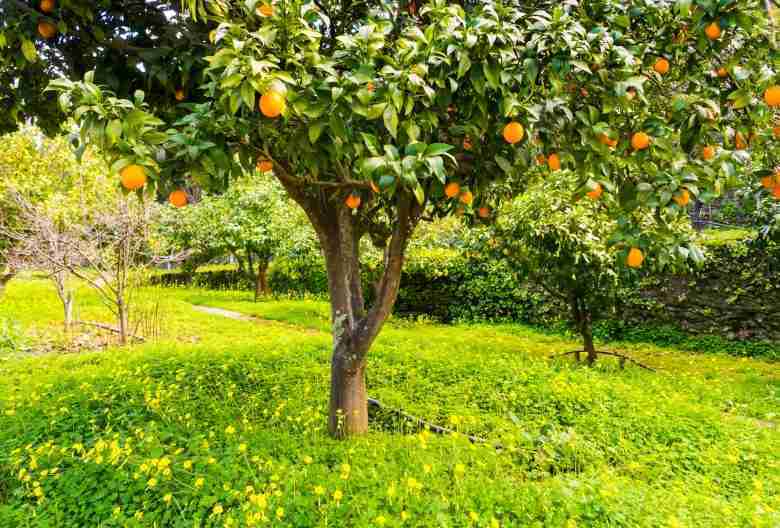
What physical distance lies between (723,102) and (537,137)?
0.89 m

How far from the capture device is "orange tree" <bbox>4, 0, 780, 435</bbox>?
1.71 m

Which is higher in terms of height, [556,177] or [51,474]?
[556,177]

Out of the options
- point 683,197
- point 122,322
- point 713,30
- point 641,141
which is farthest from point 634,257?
point 122,322

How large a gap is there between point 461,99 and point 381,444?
221 centimetres

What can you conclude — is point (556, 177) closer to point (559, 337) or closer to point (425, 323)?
point (559, 337)

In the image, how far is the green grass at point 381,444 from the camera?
2.42m

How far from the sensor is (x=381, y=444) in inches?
124

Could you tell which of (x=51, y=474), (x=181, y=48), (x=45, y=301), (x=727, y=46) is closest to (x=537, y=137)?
(x=727, y=46)

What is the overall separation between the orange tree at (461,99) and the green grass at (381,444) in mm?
1504

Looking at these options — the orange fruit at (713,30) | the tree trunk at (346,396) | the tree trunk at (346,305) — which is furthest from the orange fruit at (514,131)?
the tree trunk at (346,396)

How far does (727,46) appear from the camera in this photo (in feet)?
7.70

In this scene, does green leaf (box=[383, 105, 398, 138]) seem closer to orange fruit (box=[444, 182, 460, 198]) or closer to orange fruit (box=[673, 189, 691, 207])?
orange fruit (box=[444, 182, 460, 198])

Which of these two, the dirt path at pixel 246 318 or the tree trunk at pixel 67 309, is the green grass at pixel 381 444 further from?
the dirt path at pixel 246 318

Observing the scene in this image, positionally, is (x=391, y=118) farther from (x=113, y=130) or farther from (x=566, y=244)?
(x=566, y=244)
